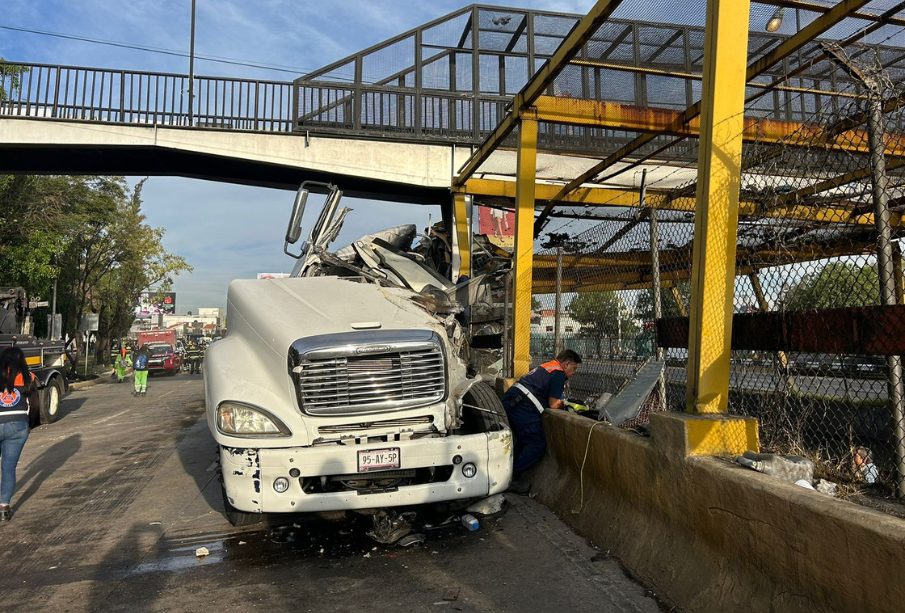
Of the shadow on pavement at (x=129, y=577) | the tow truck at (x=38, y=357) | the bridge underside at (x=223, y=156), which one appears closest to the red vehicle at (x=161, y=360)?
the bridge underside at (x=223, y=156)

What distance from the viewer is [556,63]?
6.13 m

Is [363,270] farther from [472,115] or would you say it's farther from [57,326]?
[57,326]

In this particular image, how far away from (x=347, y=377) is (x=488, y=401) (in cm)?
126

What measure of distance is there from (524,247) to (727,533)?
485 centimetres

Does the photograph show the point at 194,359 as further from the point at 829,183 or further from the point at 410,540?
the point at 829,183

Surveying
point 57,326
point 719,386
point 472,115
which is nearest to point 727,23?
point 719,386

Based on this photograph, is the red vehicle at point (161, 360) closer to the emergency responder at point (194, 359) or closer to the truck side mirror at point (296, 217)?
the emergency responder at point (194, 359)

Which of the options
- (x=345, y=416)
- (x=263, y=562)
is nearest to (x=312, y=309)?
(x=345, y=416)

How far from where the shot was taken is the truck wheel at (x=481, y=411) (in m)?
4.71

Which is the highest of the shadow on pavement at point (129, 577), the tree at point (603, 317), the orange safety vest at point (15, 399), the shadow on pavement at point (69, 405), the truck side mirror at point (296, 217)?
the truck side mirror at point (296, 217)

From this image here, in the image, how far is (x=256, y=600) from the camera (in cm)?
354

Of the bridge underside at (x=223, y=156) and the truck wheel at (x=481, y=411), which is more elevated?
the bridge underside at (x=223, y=156)

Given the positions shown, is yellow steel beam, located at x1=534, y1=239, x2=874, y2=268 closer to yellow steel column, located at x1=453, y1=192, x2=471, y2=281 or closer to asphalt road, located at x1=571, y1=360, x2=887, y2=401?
asphalt road, located at x1=571, y1=360, x2=887, y2=401

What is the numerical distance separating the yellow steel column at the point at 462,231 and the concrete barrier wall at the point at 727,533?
6697 millimetres
